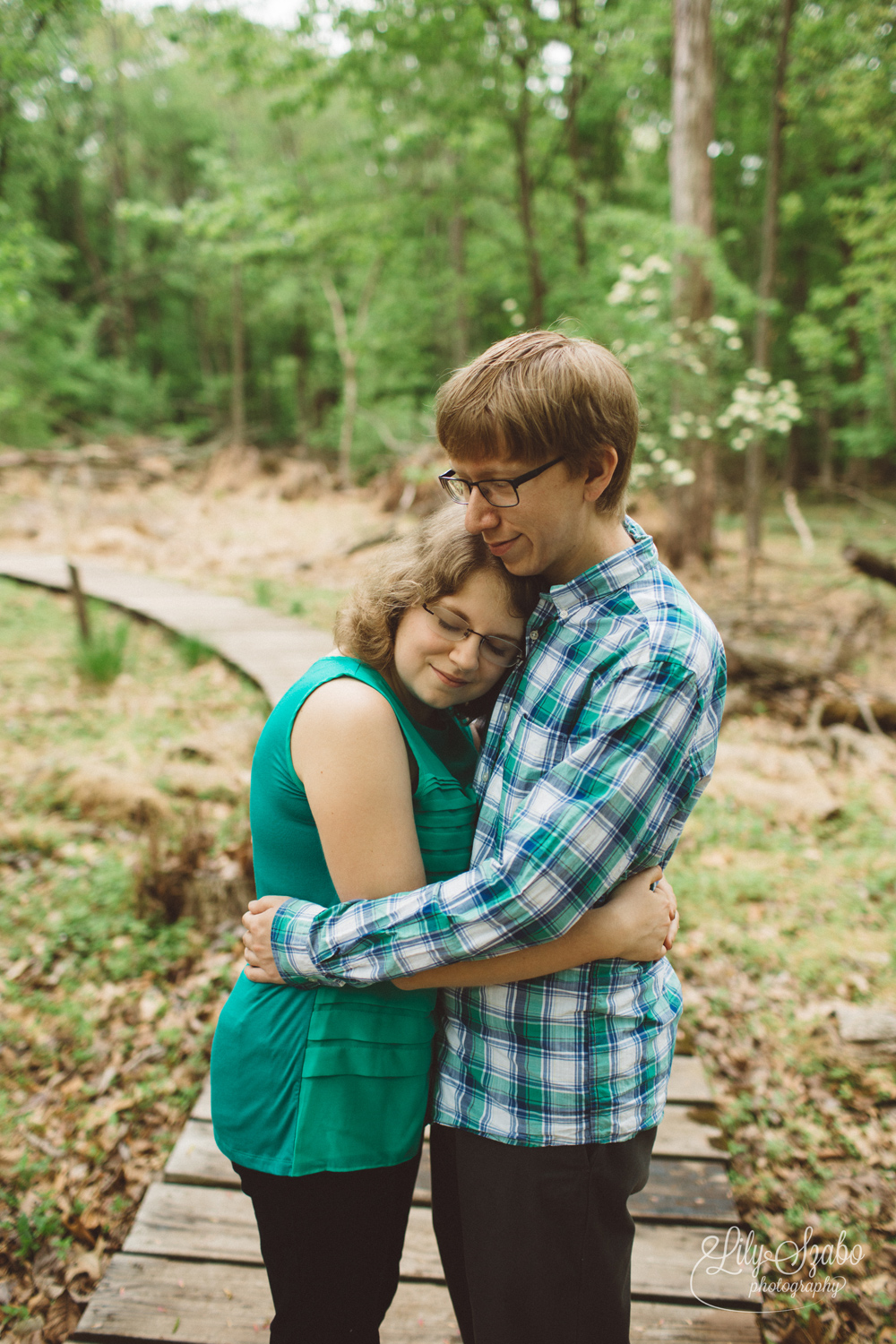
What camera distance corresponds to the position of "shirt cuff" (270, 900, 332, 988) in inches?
53.1

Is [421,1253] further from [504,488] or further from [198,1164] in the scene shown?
[504,488]

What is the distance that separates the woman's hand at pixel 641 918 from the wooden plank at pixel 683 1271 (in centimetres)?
141

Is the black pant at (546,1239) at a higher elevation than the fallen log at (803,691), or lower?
higher

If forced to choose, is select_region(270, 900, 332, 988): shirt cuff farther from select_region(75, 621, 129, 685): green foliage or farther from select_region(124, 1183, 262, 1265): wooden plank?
select_region(75, 621, 129, 685): green foliage

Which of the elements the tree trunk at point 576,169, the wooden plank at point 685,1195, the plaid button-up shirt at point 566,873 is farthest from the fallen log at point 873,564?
the tree trunk at point 576,169

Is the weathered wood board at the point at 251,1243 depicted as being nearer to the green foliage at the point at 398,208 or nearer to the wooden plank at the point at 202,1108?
the wooden plank at the point at 202,1108

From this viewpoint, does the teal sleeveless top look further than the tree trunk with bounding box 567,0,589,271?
No

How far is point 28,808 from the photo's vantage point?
17.0 ft

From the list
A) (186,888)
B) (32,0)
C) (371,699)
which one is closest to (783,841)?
(186,888)

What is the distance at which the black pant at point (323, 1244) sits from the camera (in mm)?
1421

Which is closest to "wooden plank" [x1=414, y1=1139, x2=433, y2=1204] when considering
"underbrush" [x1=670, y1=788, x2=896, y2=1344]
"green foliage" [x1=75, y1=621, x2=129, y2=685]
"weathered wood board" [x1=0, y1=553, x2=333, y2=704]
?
"underbrush" [x1=670, y1=788, x2=896, y2=1344]

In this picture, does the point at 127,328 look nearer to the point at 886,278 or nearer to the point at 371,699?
the point at 886,278

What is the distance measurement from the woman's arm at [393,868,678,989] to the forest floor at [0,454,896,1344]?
1.81 metres

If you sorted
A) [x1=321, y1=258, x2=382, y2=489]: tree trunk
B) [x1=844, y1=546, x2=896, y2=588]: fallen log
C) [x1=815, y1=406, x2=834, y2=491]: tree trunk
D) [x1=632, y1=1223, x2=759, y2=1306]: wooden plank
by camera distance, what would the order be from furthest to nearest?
[x1=815, y1=406, x2=834, y2=491]: tree trunk < [x1=321, y1=258, x2=382, y2=489]: tree trunk < [x1=844, y1=546, x2=896, y2=588]: fallen log < [x1=632, y1=1223, x2=759, y2=1306]: wooden plank
